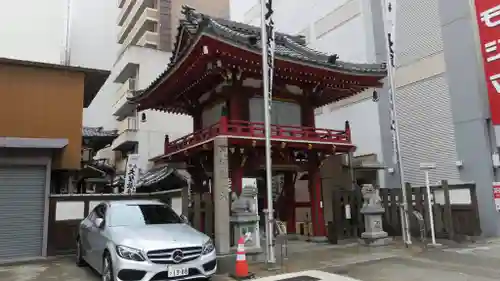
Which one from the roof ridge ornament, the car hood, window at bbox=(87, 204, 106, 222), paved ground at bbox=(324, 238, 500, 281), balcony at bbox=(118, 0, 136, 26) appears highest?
balcony at bbox=(118, 0, 136, 26)

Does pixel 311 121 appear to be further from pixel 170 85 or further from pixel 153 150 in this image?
pixel 153 150

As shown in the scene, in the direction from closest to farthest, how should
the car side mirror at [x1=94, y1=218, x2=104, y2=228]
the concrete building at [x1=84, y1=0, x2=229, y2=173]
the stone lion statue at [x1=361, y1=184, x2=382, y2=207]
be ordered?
the car side mirror at [x1=94, y1=218, x2=104, y2=228], the stone lion statue at [x1=361, y1=184, x2=382, y2=207], the concrete building at [x1=84, y1=0, x2=229, y2=173]

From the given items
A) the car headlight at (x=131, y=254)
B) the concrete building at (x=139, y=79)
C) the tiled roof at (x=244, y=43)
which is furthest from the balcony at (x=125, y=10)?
the car headlight at (x=131, y=254)

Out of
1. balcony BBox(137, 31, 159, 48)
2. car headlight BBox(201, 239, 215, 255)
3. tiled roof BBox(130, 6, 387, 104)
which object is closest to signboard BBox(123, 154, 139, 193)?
Result: tiled roof BBox(130, 6, 387, 104)

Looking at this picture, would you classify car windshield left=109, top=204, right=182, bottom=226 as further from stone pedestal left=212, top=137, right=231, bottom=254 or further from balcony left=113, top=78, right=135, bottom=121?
balcony left=113, top=78, right=135, bottom=121

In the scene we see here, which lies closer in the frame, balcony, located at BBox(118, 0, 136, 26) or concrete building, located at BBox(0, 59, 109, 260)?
concrete building, located at BBox(0, 59, 109, 260)

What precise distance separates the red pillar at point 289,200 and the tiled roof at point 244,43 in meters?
5.29

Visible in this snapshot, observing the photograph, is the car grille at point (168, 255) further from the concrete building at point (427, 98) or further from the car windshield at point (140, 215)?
the concrete building at point (427, 98)

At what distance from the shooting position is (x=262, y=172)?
15.4 m

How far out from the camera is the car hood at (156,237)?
6.32 m

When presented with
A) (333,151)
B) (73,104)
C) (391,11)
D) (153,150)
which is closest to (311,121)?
(333,151)

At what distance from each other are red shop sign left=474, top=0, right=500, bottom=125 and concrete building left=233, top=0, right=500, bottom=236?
17.6 inches

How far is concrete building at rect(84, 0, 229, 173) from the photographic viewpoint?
86.8 ft

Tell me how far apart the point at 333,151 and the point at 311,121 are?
159 cm
